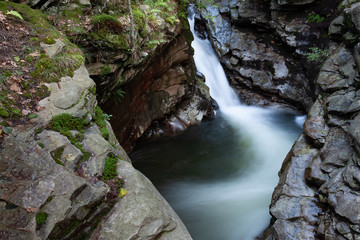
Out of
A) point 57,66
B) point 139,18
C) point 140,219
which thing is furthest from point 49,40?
point 140,219

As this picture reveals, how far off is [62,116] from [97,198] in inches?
58.3

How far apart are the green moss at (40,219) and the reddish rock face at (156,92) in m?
4.75

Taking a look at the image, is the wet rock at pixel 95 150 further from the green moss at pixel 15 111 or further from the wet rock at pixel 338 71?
the wet rock at pixel 338 71

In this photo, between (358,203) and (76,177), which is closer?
(76,177)

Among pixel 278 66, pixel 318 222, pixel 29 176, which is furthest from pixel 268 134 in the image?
pixel 29 176

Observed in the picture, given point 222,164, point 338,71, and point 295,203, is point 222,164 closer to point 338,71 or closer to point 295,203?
point 295,203

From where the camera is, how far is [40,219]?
2.38 meters

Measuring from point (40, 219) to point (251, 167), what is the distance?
268 inches

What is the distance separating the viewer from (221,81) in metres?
13.3

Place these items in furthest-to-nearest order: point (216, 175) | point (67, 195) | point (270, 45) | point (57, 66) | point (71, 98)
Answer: point (270, 45) → point (216, 175) → point (57, 66) → point (71, 98) → point (67, 195)

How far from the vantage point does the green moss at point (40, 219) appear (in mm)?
2350

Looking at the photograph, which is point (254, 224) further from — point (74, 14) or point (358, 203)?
point (74, 14)

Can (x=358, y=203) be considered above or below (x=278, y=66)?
below

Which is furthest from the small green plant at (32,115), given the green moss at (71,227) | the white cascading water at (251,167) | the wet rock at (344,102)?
the wet rock at (344,102)
